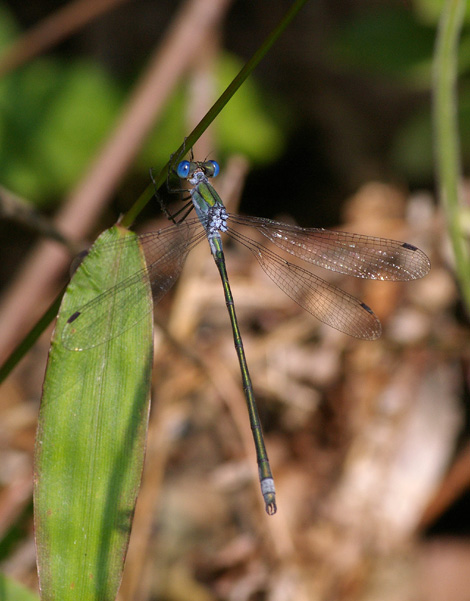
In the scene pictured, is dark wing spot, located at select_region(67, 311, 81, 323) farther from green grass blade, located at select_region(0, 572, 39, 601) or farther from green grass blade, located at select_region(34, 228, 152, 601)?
green grass blade, located at select_region(0, 572, 39, 601)

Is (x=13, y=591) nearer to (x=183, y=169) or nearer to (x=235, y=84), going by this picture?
(x=235, y=84)

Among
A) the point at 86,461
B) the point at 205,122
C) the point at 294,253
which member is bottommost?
the point at 86,461

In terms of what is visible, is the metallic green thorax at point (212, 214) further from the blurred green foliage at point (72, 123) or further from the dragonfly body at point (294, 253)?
the blurred green foliage at point (72, 123)

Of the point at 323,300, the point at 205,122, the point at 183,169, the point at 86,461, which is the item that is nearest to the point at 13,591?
the point at 86,461

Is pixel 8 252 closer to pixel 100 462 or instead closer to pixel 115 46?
pixel 115 46

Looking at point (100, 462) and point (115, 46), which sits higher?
point (115, 46)

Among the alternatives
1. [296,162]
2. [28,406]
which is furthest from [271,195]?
[28,406]
